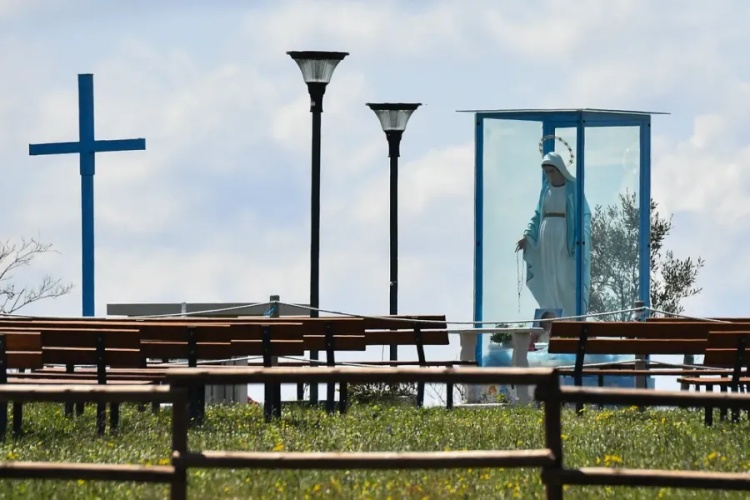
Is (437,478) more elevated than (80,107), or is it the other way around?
(80,107)

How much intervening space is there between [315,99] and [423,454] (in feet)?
47.6

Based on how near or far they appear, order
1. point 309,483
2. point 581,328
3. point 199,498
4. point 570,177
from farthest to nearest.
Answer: point 570,177 → point 581,328 → point 309,483 → point 199,498

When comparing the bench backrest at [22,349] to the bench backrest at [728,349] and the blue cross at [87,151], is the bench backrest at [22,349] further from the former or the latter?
the blue cross at [87,151]

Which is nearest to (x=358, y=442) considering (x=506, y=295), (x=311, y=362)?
(x=311, y=362)

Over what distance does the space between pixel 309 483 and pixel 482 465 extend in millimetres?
1758

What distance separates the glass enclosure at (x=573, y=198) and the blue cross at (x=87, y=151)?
17.9 feet

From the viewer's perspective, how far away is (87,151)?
25438 millimetres

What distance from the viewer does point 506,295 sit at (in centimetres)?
2427

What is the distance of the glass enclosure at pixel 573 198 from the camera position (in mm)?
23672

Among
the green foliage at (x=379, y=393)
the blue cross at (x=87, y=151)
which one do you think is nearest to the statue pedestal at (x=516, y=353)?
the green foliage at (x=379, y=393)

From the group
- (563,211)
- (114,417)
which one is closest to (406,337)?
(114,417)

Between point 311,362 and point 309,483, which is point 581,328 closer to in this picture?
point 311,362

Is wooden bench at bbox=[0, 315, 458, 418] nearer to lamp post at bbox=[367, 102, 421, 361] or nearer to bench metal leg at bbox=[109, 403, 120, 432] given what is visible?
bench metal leg at bbox=[109, 403, 120, 432]

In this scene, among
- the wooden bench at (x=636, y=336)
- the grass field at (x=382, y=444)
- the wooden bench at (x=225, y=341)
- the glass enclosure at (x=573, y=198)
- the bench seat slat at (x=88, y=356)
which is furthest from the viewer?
the glass enclosure at (x=573, y=198)
